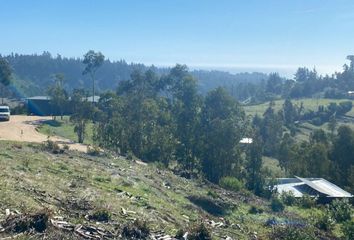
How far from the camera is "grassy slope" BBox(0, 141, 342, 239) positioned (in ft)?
48.5

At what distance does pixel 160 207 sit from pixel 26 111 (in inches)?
1864

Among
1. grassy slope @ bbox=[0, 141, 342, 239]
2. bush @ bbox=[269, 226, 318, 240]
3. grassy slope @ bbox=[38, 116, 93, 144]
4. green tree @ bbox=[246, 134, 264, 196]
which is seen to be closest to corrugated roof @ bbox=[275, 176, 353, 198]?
green tree @ bbox=[246, 134, 264, 196]

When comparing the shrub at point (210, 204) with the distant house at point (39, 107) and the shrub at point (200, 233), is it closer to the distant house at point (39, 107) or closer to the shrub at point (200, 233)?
the shrub at point (200, 233)

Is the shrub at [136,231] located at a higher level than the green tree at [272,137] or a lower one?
higher

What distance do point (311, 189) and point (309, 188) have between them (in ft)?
0.95

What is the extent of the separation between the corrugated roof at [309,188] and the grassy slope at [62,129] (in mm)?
18189

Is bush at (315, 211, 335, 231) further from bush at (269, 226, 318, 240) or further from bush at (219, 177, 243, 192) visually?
bush at (219, 177, 243, 192)

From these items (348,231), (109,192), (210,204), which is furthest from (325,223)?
(109,192)

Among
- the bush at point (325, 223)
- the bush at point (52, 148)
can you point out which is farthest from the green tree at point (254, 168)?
the bush at point (52, 148)

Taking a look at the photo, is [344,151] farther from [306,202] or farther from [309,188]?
[306,202]

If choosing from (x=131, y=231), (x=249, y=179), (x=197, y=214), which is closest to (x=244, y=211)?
(x=197, y=214)

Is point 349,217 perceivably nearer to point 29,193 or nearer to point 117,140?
point 29,193

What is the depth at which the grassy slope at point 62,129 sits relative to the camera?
43.3 m

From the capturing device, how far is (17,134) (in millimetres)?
36344
